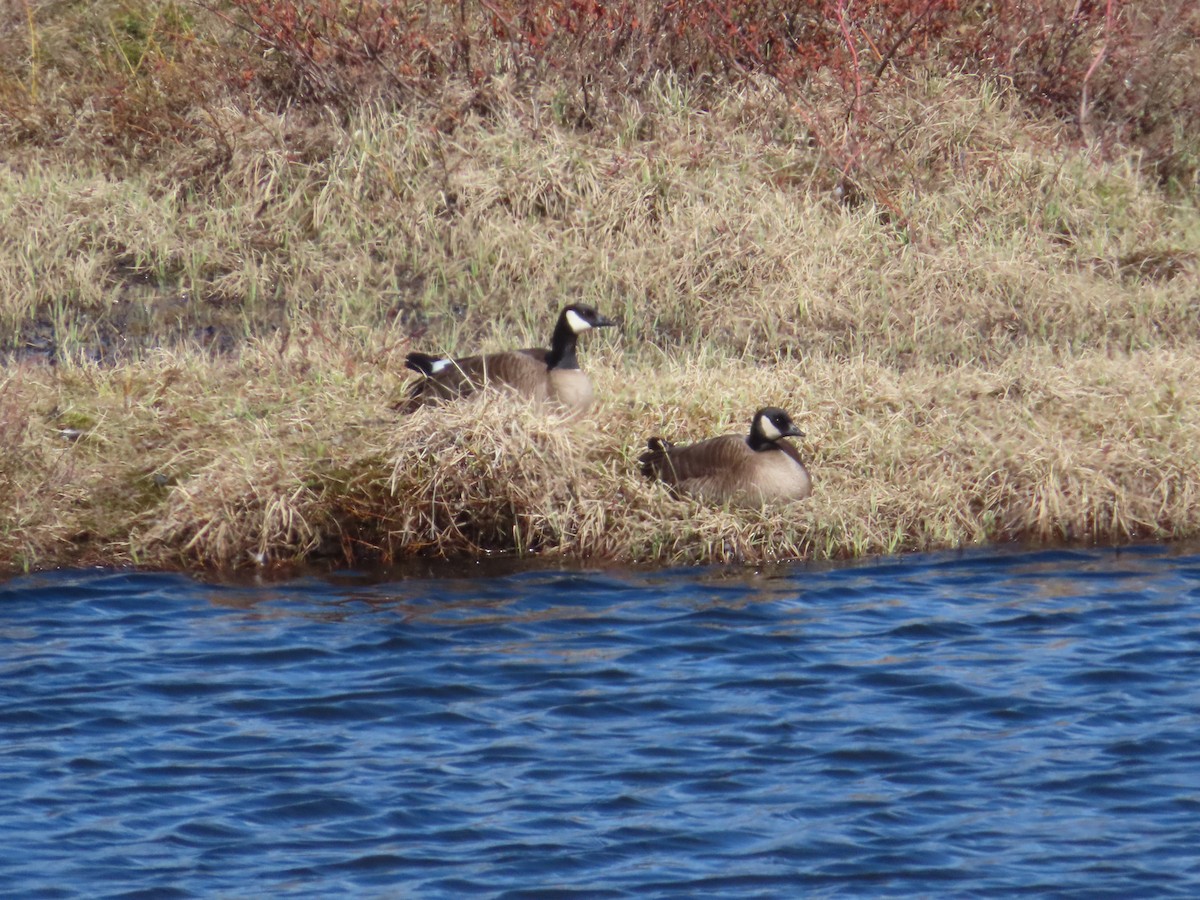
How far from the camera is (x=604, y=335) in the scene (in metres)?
11.6

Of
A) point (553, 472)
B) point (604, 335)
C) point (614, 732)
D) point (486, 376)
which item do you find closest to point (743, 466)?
point (553, 472)

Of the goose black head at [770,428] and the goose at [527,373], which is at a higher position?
the goose at [527,373]

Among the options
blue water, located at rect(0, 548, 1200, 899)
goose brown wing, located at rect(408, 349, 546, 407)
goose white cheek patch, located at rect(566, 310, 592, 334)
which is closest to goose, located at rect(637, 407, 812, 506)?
blue water, located at rect(0, 548, 1200, 899)

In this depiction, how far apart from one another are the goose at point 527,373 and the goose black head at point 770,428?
101cm

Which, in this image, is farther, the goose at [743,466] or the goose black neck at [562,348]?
the goose black neck at [562,348]

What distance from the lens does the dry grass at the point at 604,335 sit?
898 centimetres

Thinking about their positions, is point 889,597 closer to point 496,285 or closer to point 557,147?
point 496,285

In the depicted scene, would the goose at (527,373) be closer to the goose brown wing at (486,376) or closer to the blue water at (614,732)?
the goose brown wing at (486,376)

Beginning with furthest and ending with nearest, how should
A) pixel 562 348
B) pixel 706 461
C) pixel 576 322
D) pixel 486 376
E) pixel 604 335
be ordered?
1. pixel 604 335
2. pixel 576 322
3. pixel 562 348
4. pixel 486 376
5. pixel 706 461

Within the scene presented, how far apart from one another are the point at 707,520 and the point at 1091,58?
7.24 m

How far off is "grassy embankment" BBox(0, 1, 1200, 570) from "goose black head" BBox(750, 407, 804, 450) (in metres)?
0.36

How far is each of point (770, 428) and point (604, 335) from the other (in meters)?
2.76

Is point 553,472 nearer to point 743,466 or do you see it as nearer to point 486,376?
point 743,466

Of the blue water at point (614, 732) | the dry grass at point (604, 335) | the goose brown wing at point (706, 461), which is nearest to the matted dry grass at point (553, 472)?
the dry grass at point (604, 335)
